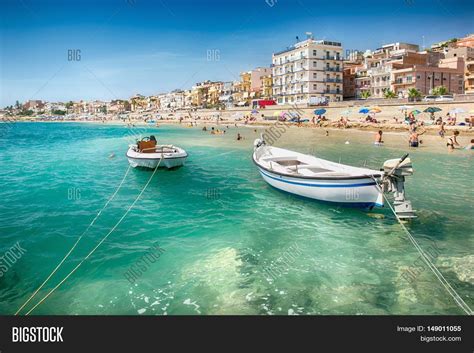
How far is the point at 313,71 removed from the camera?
7244 centimetres

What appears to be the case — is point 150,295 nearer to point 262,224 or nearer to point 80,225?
point 262,224

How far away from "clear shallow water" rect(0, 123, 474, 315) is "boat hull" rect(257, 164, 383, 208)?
0.43 meters

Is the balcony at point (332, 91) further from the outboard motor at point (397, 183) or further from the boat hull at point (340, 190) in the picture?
the outboard motor at point (397, 183)

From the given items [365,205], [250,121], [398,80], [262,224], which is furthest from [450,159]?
[250,121]

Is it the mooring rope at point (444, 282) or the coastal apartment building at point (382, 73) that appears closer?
the mooring rope at point (444, 282)

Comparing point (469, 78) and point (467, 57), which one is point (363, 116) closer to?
point (469, 78)

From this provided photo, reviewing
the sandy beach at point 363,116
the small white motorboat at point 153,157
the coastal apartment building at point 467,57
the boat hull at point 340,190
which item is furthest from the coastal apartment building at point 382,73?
the boat hull at point 340,190

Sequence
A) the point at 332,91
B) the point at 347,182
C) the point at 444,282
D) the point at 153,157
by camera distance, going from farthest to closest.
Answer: the point at 332,91 < the point at 153,157 < the point at 347,182 < the point at 444,282

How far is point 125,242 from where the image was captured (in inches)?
390

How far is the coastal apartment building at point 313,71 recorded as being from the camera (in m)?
72.4

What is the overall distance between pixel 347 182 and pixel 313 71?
66396 millimetres

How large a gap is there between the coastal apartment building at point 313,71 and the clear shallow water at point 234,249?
5879 cm

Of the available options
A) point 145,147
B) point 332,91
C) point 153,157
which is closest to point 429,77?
point 332,91

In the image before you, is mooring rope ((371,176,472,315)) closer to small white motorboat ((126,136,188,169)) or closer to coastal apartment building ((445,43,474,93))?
small white motorboat ((126,136,188,169))
